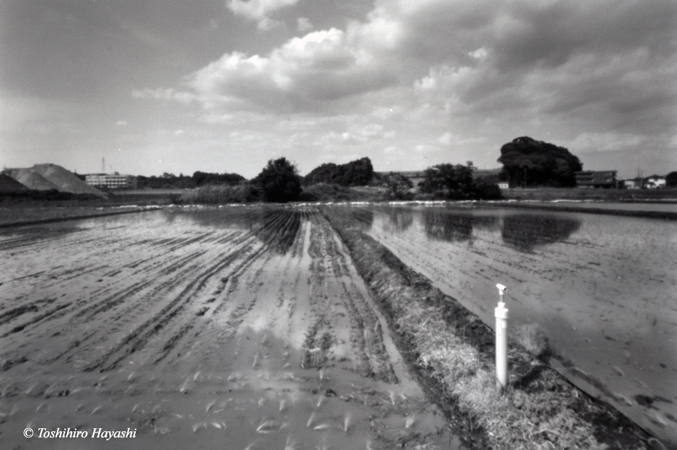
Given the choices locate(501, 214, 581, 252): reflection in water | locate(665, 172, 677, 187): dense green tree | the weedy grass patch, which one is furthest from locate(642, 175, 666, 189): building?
the weedy grass patch

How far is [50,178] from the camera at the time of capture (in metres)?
72.1

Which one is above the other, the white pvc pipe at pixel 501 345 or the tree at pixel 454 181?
the tree at pixel 454 181

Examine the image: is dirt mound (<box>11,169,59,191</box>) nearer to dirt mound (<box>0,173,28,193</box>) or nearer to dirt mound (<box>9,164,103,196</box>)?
dirt mound (<box>9,164,103,196</box>)

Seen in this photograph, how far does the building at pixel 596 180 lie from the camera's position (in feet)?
246

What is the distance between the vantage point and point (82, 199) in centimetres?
5519

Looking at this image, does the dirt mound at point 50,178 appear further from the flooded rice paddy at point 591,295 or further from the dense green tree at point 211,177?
the flooded rice paddy at point 591,295

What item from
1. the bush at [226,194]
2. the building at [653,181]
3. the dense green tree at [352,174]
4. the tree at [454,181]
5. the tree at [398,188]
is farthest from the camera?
→ the dense green tree at [352,174]

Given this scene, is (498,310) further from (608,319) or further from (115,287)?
(115,287)

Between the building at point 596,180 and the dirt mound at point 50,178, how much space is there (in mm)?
84660

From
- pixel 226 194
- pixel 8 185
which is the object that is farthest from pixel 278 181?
pixel 8 185

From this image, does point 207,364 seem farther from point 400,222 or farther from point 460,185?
point 460,185

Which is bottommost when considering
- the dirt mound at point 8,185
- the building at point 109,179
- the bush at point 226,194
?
the bush at point 226,194

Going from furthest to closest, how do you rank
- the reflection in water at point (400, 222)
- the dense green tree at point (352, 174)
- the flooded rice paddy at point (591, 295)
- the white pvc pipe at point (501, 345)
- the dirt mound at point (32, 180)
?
1. the dense green tree at point (352, 174)
2. the dirt mound at point (32, 180)
3. the reflection in water at point (400, 222)
4. the flooded rice paddy at point (591, 295)
5. the white pvc pipe at point (501, 345)

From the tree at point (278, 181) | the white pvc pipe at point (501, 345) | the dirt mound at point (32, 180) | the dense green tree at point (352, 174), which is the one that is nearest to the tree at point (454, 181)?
the tree at point (278, 181)
